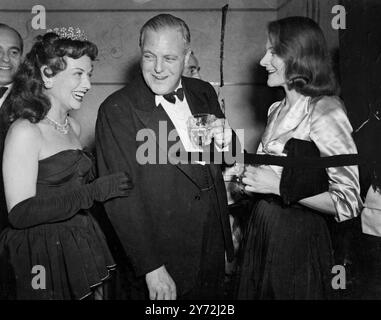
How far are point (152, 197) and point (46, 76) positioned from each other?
733 millimetres

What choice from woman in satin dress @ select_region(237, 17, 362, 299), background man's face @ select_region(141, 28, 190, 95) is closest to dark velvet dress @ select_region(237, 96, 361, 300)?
woman in satin dress @ select_region(237, 17, 362, 299)

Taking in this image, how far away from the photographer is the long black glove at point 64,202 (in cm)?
167

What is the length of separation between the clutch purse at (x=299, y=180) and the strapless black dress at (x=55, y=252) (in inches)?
35.9

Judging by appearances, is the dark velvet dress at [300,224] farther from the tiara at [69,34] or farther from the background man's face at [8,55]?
the background man's face at [8,55]

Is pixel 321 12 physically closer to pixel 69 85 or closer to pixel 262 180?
pixel 262 180

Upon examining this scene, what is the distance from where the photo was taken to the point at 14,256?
179cm

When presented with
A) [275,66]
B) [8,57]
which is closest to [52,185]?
[8,57]

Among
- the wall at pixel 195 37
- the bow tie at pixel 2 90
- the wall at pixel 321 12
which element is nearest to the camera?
the bow tie at pixel 2 90

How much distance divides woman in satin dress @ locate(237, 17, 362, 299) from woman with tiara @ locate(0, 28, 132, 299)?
69 centimetres

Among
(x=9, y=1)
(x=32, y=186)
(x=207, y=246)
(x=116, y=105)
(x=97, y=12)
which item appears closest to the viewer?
(x=32, y=186)

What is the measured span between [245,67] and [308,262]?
88.1 inches

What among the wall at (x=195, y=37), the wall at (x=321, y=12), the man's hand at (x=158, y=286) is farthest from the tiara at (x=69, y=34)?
the wall at (x=195, y=37)
